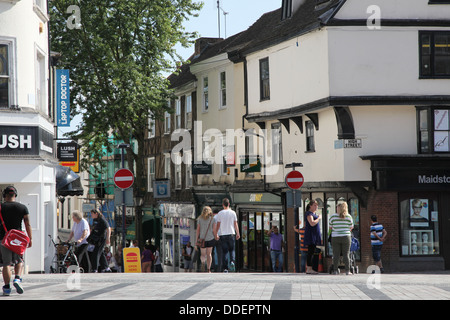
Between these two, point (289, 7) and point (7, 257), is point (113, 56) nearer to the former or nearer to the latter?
point (289, 7)

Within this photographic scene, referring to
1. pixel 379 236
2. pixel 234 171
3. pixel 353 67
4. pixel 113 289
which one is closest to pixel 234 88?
pixel 234 171

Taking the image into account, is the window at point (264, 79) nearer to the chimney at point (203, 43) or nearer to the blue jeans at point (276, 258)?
the blue jeans at point (276, 258)

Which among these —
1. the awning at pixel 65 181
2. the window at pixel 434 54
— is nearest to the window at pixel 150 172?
the awning at pixel 65 181

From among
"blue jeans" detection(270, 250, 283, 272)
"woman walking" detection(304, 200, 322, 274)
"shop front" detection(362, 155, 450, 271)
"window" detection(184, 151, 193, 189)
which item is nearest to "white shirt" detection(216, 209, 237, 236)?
"woman walking" detection(304, 200, 322, 274)

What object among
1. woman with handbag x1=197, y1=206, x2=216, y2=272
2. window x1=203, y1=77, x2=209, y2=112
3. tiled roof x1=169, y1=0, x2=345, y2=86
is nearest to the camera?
woman with handbag x1=197, y1=206, x2=216, y2=272

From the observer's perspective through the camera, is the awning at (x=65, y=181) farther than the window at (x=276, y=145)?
No

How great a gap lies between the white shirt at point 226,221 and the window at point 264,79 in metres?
14.0

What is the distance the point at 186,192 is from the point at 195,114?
4738 mm

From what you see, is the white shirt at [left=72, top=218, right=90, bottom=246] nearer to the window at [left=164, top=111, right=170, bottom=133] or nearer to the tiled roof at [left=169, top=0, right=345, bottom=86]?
the tiled roof at [left=169, top=0, right=345, bottom=86]

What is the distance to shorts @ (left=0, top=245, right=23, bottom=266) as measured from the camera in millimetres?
13438

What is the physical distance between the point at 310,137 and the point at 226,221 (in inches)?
449

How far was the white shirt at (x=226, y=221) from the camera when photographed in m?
21.2

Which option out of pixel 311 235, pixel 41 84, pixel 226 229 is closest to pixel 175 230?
pixel 41 84

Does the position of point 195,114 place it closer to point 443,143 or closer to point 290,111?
point 290,111
